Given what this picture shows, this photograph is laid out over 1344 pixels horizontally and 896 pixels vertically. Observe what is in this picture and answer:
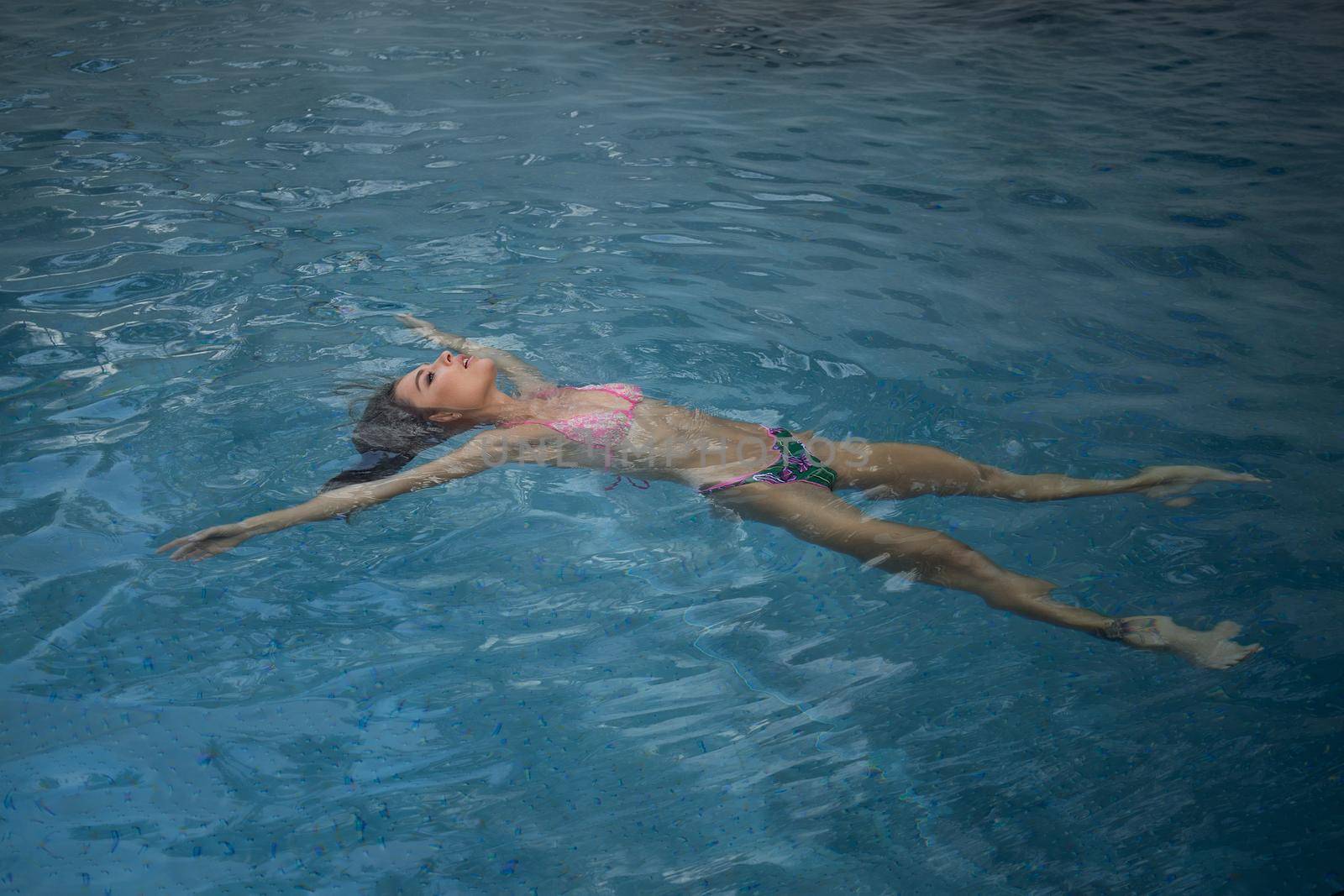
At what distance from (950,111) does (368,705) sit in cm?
724

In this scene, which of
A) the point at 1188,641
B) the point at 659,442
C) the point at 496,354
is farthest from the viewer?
the point at 496,354

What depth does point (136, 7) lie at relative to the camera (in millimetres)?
11102

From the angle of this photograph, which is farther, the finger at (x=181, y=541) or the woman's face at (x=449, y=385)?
the woman's face at (x=449, y=385)

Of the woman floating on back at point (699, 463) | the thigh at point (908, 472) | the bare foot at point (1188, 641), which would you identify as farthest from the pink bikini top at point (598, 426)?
the bare foot at point (1188, 641)

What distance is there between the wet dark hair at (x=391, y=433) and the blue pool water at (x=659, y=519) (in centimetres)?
20

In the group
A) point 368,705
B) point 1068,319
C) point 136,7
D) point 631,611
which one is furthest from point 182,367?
point 136,7

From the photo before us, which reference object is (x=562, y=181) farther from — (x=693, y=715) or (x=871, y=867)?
(x=871, y=867)

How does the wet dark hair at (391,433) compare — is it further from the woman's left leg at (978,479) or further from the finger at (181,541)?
the woman's left leg at (978,479)

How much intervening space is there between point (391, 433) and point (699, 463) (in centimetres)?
129

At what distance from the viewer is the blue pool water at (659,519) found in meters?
2.70

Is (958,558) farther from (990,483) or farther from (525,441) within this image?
(525,441)

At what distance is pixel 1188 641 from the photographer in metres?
2.89

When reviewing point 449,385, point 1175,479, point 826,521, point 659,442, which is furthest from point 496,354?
point 1175,479

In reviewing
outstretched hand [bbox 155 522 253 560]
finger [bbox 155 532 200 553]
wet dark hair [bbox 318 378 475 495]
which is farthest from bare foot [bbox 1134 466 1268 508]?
finger [bbox 155 532 200 553]
